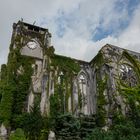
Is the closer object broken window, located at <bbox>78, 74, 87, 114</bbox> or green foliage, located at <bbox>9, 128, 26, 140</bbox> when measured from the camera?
green foliage, located at <bbox>9, 128, 26, 140</bbox>

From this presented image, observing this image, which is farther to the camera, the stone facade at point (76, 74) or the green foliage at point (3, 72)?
the green foliage at point (3, 72)

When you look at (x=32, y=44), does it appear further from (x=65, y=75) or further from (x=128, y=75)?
(x=128, y=75)

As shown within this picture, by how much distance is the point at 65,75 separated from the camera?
2844 cm

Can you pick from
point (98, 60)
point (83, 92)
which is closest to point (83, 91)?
point (83, 92)

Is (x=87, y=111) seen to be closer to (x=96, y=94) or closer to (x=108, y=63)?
(x=96, y=94)

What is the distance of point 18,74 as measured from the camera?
84.4 feet

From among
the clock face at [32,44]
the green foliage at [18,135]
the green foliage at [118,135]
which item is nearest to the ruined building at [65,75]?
the clock face at [32,44]

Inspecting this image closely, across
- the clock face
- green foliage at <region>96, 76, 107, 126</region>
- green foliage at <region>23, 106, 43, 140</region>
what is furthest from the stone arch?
the clock face

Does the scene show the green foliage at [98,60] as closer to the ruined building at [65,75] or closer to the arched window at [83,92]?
the ruined building at [65,75]

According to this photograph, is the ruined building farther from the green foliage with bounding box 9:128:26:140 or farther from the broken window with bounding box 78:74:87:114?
the green foliage with bounding box 9:128:26:140

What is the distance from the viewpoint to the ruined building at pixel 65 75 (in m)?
25.7

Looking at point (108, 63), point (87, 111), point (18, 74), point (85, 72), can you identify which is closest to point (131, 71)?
point (108, 63)

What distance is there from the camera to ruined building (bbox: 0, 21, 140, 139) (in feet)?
84.4

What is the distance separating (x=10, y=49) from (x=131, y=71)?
15778 millimetres
